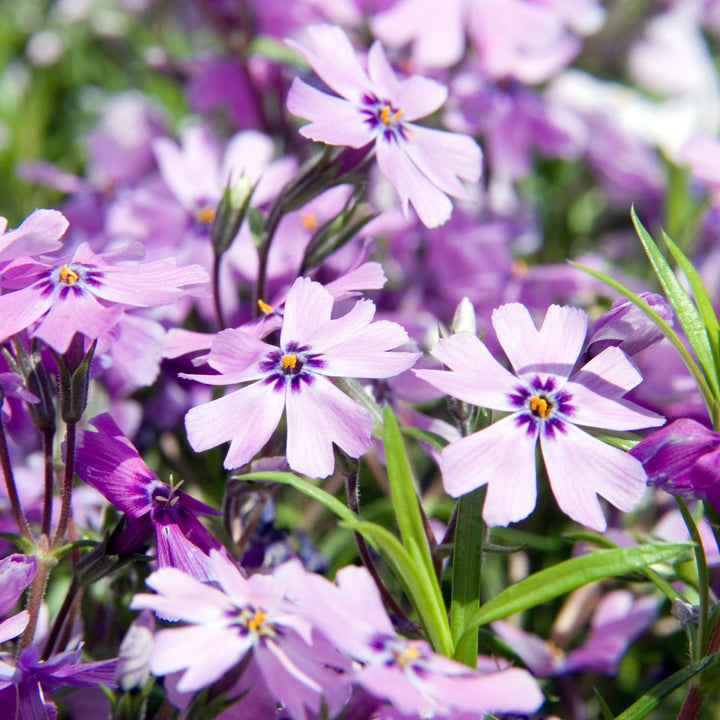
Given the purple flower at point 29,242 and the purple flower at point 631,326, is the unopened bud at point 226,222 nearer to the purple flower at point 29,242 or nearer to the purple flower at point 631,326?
the purple flower at point 29,242

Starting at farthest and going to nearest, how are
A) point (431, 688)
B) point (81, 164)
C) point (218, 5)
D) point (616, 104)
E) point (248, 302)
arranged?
point (616, 104) → point (81, 164) → point (218, 5) → point (248, 302) → point (431, 688)

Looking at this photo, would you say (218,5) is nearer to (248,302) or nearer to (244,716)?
(248,302)

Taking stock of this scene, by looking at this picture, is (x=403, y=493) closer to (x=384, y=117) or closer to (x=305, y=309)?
(x=305, y=309)

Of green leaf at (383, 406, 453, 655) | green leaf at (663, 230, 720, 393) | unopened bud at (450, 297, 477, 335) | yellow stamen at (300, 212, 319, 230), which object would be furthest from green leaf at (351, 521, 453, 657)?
yellow stamen at (300, 212, 319, 230)

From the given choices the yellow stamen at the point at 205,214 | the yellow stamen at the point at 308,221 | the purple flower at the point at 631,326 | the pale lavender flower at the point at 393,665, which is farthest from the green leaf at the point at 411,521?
the yellow stamen at the point at 205,214

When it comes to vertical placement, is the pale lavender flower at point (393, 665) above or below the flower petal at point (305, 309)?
below

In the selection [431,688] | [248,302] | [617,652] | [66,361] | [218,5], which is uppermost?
[218,5]

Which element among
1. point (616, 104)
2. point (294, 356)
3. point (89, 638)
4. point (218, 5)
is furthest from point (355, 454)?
point (616, 104)
